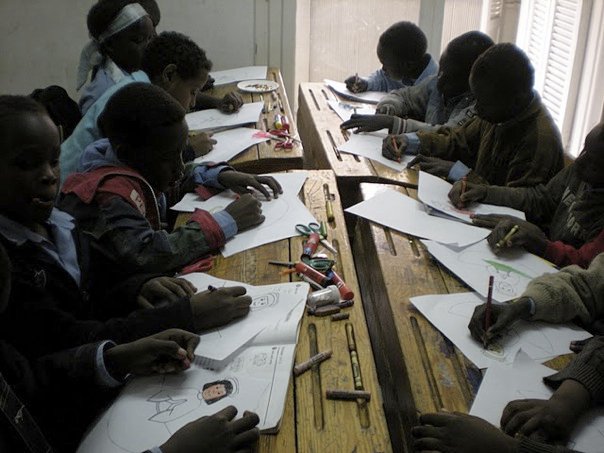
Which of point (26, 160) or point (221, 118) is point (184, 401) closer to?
point (26, 160)

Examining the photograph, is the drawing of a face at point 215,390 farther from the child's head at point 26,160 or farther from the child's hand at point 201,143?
the child's hand at point 201,143

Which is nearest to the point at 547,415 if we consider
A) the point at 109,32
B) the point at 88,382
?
the point at 88,382

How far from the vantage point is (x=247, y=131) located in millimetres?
2400

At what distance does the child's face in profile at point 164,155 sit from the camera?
141 cm

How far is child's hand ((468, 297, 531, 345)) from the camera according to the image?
113 centimetres

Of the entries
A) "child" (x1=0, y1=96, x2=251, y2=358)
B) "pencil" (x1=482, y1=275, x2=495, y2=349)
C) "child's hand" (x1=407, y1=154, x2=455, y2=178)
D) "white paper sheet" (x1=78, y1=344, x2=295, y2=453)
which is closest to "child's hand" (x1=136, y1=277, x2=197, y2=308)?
"child" (x1=0, y1=96, x2=251, y2=358)

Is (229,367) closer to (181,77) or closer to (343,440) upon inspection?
(343,440)

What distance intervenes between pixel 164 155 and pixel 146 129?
77mm

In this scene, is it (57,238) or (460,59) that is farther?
(460,59)

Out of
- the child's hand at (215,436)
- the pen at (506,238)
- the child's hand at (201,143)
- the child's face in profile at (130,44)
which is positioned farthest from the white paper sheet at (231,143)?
the child's hand at (215,436)

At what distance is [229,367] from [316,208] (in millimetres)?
760

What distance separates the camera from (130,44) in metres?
2.40

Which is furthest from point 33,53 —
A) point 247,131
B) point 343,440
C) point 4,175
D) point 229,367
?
point 343,440

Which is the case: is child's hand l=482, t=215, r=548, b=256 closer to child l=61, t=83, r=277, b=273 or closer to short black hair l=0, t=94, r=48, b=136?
child l=61, t=83, r=277, b=273
